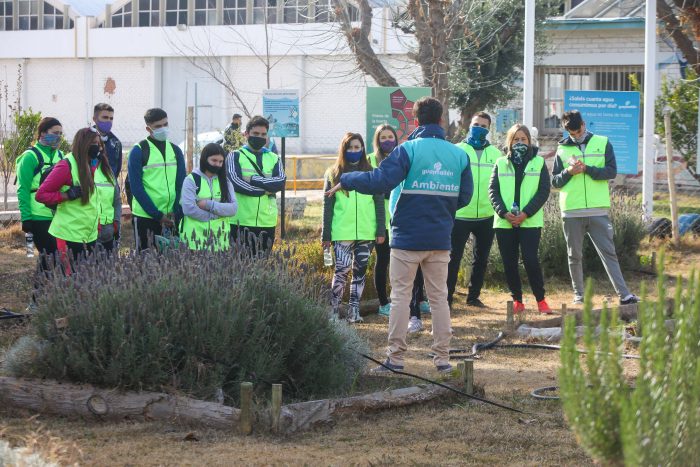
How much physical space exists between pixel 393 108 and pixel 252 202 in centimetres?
346

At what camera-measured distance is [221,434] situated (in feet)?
19.4

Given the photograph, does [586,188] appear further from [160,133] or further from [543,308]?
[160,133]

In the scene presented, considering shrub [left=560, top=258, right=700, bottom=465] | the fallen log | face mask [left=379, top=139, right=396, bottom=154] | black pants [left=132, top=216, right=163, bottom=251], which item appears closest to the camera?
shrub [left=560, top=258, right=700, bottom=465]

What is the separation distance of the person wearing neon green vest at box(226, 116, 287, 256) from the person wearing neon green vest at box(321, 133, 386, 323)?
507 millimetres

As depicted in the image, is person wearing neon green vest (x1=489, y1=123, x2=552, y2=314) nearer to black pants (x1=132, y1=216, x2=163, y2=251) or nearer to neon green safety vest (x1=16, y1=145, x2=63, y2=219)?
black pants (x1=132, y1=216, x2=163, y2=251)

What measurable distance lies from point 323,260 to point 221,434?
5.83 m

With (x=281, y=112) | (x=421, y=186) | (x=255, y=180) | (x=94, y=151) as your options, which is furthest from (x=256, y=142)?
(x=281, y=112)

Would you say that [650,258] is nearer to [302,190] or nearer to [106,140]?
[106,140]

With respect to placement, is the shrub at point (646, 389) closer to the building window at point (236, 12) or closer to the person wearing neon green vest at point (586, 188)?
the person wearing neon green vest at point (586, 188)

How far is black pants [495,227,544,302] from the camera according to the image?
1073cm

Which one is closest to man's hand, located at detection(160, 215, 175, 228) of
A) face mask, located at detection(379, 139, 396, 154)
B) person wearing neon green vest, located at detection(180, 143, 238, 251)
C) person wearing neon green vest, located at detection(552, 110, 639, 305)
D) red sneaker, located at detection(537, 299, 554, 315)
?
person wearing neon green vest, located at detection(180, 143, 238, 251)

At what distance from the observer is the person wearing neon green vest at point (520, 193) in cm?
1053

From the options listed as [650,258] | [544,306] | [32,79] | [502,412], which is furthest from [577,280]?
[32,79]

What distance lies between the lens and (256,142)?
10156 mm
